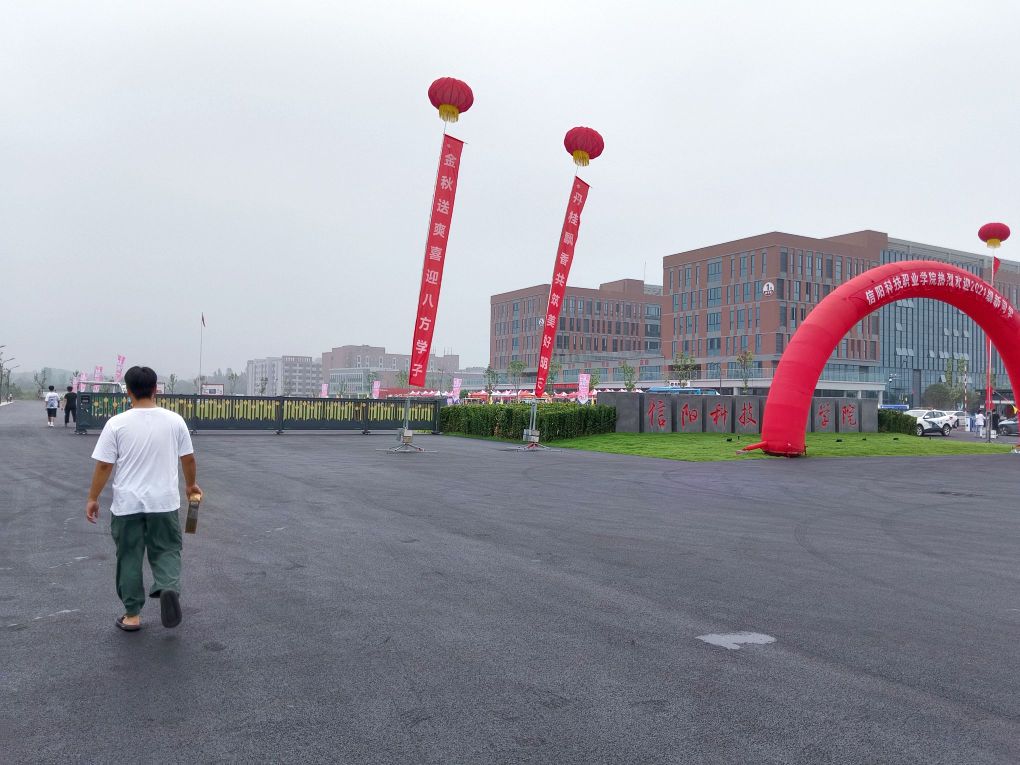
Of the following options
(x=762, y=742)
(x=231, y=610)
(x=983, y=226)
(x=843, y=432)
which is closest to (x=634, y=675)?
(x=762, y=742)

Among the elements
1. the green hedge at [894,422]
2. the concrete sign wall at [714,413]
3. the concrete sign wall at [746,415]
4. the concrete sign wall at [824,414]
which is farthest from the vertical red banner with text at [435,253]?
the green hedge at [894,422]

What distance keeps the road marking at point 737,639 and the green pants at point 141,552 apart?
346cm

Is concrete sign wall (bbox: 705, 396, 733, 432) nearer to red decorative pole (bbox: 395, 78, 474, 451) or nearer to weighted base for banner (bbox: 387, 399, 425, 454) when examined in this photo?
weighted base for banner (bbox: 387, 399, 425, 454)

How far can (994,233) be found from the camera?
2705 centimetres

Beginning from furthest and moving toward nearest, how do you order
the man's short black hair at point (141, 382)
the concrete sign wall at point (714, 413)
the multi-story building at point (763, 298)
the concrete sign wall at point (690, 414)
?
the multi-story building at point (763, 298) → the concrete sign wall at point (690, 414) → the concrete sign wall at point (714, 413) → the man's short black hair at point (141, 382)

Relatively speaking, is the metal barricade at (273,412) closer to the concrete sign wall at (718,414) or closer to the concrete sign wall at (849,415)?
the concrete sign wall at (718,414)

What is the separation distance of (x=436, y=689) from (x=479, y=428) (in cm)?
2580

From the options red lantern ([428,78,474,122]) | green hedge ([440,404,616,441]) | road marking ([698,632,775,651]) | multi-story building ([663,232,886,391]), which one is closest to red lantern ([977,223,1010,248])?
green hedge ([440,404,616,441])

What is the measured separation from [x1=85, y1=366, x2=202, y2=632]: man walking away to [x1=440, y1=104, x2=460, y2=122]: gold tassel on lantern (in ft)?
51.9

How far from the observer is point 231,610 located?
5598 millimetres

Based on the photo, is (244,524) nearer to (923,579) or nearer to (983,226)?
(923,579)

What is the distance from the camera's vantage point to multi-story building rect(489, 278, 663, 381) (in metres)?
115

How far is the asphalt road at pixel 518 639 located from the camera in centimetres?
356

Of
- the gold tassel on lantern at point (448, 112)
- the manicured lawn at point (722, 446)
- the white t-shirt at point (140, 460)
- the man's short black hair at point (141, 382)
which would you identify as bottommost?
the manicured lawn at point (722, 446)
